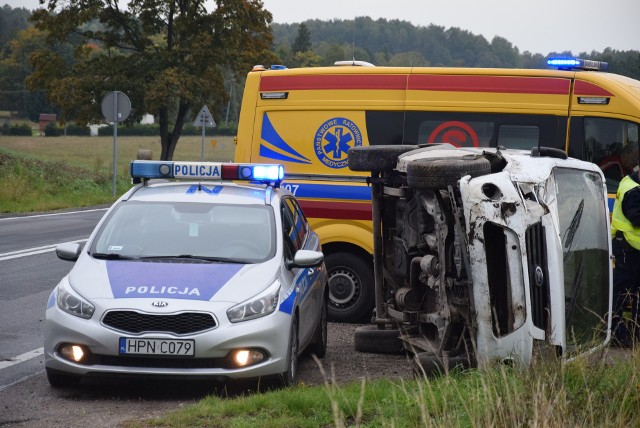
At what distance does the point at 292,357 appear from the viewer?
321 inches

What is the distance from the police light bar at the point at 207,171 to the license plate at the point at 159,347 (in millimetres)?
2289

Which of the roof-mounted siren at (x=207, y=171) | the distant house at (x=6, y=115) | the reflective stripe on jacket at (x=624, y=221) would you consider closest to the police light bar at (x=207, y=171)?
the roof-mounted siren at (x=207, y=171)

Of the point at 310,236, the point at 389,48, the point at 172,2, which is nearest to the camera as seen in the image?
the point at 310,236

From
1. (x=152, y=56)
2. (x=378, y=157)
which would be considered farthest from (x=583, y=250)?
A: (x=152, y=56)

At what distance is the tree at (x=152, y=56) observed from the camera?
41.6 meters

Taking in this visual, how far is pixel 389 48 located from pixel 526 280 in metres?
111

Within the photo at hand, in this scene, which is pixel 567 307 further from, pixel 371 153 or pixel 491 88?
pixel 491 88

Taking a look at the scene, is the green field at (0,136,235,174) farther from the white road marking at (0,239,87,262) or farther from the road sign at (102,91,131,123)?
the white road marking at (0,239,87,262)

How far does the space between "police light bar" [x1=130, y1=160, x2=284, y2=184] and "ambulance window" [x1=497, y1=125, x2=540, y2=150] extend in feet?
8.78

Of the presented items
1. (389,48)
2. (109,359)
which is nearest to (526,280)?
(109,359)

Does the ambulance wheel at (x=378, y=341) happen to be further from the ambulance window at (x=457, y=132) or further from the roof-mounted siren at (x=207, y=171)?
the ambulance window at (x=457, y=132)

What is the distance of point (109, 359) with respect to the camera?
771cm

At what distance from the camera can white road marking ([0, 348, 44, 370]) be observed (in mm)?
8869

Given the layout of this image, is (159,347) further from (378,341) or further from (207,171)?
(378,341)
